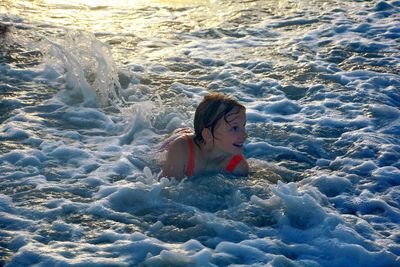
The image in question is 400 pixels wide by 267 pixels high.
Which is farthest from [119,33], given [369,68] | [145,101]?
[369,68]

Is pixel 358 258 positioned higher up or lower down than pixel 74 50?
lower down

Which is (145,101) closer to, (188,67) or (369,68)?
(188,67)

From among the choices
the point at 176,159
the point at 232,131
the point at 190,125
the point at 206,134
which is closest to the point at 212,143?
the point at 206,134

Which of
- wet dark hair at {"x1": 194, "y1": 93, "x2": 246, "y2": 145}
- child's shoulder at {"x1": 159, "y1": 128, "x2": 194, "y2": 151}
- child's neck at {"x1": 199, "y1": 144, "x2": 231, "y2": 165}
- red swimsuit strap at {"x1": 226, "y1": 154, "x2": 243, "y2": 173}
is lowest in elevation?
red swimsuit strap at {"x1": 226, "y1": 154, "x2": 243, "y2": 173}

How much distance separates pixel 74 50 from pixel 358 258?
4.33 meters

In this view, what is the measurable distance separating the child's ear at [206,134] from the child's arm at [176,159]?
169 millimetres

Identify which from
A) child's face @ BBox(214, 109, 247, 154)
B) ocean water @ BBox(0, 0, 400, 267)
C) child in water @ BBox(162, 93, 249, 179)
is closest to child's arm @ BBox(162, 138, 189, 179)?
child in water @ BBox(162, 93, 249, 179)

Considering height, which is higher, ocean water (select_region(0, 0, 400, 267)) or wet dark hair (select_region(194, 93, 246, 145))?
wet dark hair (select_region(194, 93, 246, 145))

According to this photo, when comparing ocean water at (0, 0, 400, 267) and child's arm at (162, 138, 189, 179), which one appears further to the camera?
child's arm at (162, 138, 189, 179)

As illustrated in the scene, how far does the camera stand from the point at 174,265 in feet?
15.5

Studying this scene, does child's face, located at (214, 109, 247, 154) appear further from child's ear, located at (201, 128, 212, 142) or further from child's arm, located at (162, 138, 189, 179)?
child's arm, located at (162, 138, 189, 179)

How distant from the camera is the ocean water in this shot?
5066 mm

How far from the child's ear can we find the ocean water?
36cm

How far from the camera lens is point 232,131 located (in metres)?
5.87
